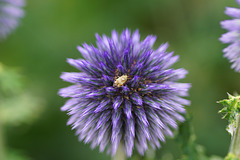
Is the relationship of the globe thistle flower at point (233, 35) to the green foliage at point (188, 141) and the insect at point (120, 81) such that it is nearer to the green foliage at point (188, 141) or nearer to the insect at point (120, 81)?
the green foliage at point (188, 141)

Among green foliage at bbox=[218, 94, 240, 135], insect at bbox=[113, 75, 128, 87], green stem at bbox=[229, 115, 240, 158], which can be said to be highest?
insect at bbox=[113, 75, 128, 87]

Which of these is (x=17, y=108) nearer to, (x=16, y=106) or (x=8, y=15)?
(x=16, y=106)

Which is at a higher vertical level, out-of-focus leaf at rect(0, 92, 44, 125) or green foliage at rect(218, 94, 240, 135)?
out-of-focus leaf at rect(0, 92, 44, 125)

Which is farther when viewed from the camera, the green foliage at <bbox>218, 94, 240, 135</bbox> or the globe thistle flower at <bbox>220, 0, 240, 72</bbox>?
the globe thistle flower at <bbox>220, 0, 240, 72</bbox>

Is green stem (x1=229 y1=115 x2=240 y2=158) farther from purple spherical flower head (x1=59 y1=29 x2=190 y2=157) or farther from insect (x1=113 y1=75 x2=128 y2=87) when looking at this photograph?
insect (x1=113 y1=75 x2=128 y2=87)

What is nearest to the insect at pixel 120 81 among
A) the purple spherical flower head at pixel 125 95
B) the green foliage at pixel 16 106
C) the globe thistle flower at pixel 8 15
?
the purple spherical flower head at pixel 125 95

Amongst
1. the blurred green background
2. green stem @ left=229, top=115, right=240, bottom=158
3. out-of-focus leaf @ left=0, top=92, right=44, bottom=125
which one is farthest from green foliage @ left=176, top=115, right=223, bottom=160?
Answer: the blurred green background

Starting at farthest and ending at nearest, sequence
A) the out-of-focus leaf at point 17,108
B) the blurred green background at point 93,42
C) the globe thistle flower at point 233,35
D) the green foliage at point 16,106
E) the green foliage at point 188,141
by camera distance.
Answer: the blurred green background at point 93,42 → the out-of-focus leaf at point 17,108 → the green foliage at point 16,106 → the green foliage at point 188,141 → the globe thistle flower at point 233,35
